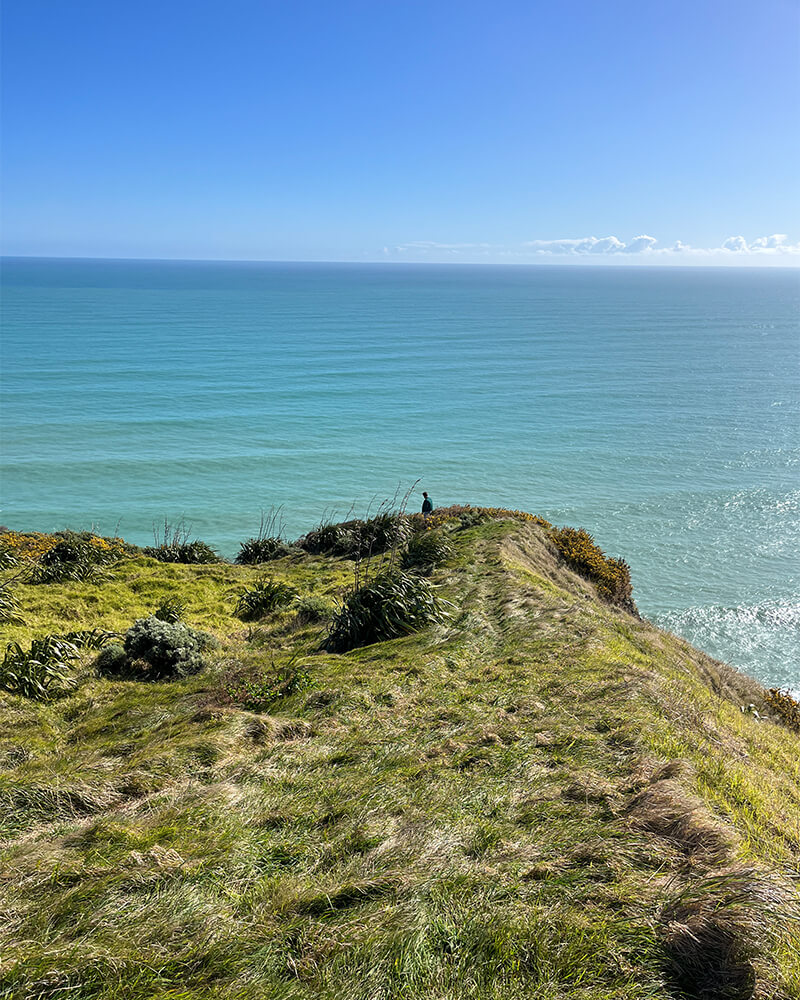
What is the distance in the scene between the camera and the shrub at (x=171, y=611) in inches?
508

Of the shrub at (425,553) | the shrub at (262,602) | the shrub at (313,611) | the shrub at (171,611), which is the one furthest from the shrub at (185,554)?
the shrub at (313,611)

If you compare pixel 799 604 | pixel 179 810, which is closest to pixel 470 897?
pixel 179 810

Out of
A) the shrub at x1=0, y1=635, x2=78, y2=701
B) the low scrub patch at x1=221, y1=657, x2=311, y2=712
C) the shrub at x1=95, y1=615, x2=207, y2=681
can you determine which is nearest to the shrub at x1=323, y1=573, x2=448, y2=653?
the low scrub patch at x1=221, y1=657, x2=311, y2=712

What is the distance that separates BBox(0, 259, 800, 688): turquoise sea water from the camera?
32.3m

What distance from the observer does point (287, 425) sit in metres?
59.1

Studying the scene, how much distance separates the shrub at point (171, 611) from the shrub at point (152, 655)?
4.02ft

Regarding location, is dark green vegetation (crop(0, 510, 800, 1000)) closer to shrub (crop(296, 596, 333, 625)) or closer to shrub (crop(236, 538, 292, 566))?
shrub (crop(296, 596, 333, 625))

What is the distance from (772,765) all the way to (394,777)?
5.38 m

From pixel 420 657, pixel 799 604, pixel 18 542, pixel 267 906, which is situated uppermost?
pixel 267 906

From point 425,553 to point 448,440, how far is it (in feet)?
129

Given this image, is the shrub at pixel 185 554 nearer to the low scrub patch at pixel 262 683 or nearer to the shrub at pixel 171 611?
the shrub at pixel 171 611

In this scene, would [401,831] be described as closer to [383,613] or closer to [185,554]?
[383,613]

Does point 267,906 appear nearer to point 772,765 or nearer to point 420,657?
point 420,657

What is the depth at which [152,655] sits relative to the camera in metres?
10.8
